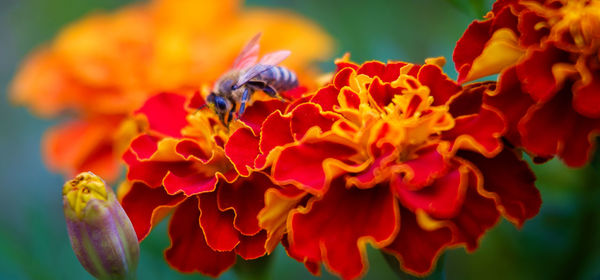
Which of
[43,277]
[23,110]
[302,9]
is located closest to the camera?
[43,277]

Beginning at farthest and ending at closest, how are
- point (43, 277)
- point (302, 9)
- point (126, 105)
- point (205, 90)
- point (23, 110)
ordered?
point (23, 110), point (302, 9), point (126, 105), point (43, 277), point (205, 90)

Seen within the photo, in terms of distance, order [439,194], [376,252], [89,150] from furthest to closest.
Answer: [89,150]
[376,252]
[439,194]

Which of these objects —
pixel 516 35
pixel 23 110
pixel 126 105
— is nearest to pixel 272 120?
pixel 516 35

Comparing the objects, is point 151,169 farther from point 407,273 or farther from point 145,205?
point 407,273

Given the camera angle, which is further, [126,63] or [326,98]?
[126,63]

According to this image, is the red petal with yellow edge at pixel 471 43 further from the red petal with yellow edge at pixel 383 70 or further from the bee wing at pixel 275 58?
the bee wing at pixel 275 58

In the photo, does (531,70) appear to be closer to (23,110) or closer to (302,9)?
(302,9)

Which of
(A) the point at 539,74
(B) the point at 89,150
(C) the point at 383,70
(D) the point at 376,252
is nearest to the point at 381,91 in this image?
(C) the point at 383,70

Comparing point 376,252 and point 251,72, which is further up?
point 251,72
